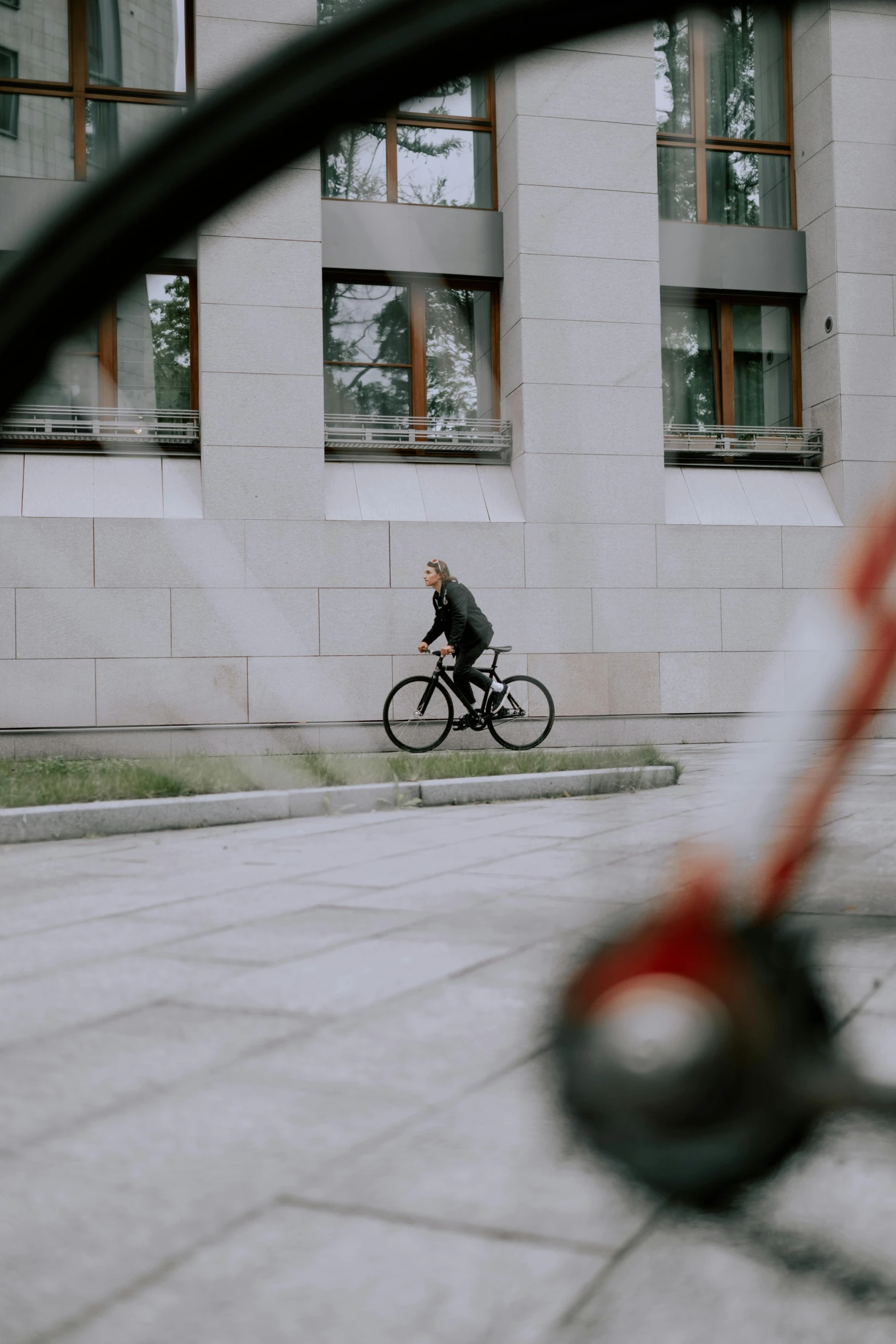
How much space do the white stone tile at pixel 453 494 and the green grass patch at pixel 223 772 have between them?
289 centimetres

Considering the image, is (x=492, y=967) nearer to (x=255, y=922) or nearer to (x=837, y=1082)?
(x=255, y=922)

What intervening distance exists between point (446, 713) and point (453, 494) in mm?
2188

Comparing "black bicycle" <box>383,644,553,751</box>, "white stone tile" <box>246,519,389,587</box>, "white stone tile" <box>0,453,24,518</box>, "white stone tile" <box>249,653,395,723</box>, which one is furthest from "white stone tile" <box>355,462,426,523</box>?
"white stone tile" <box>0,453,24,518</box>

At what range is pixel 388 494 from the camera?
36.8 feet

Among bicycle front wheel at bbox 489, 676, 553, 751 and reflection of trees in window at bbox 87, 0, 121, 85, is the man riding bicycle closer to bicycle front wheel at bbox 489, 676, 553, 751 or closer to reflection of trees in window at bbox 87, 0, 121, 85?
bicycle front wheel at bbox 489, 676, 553, 751

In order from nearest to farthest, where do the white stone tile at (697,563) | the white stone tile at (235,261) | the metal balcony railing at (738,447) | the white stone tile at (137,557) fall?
the white stone tile at (235,261), the white stone tile at (697,563), the metal balcony railing at (738,447), the white stone tile at (137,557)

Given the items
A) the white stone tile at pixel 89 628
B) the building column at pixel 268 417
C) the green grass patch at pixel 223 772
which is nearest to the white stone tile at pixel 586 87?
the green grass patch at pixel 223 772

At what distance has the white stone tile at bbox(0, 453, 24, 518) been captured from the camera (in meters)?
0.90

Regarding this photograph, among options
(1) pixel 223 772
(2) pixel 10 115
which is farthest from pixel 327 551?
(2) pixel 10 115

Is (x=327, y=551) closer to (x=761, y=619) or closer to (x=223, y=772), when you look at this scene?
(x=223, y=772)

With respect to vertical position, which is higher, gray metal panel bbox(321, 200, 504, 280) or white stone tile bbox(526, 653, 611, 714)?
gray metal panel bbox(321, 200, 504, 280)

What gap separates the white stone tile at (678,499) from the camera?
7.79 feet

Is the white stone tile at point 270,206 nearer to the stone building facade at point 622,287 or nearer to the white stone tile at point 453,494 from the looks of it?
the stone building facade at point 622,287

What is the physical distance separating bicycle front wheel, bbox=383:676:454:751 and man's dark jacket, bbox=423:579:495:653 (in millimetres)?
535
